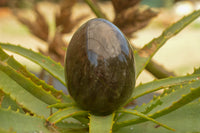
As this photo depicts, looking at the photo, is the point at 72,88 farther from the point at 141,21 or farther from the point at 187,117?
the point at 141,21

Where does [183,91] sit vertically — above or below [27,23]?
below

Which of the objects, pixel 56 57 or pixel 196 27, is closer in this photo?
pixel 56 57

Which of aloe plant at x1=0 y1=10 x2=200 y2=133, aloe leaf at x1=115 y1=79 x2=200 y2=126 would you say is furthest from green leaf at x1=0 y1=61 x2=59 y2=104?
aloe leaf at x1=115 y1=79 x2=200 y2=126

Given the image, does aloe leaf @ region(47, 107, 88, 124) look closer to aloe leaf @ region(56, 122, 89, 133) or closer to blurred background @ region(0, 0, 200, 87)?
aloe leaf @ region(56, 122, 89, 133)

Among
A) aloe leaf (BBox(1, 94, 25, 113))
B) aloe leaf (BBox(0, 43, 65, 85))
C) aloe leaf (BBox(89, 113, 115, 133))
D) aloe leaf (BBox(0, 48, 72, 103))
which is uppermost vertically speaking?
aloe leaf (BBox(0, 43, 65, 85))

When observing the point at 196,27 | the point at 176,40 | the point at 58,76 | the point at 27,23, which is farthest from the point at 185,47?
the point at 58,76
